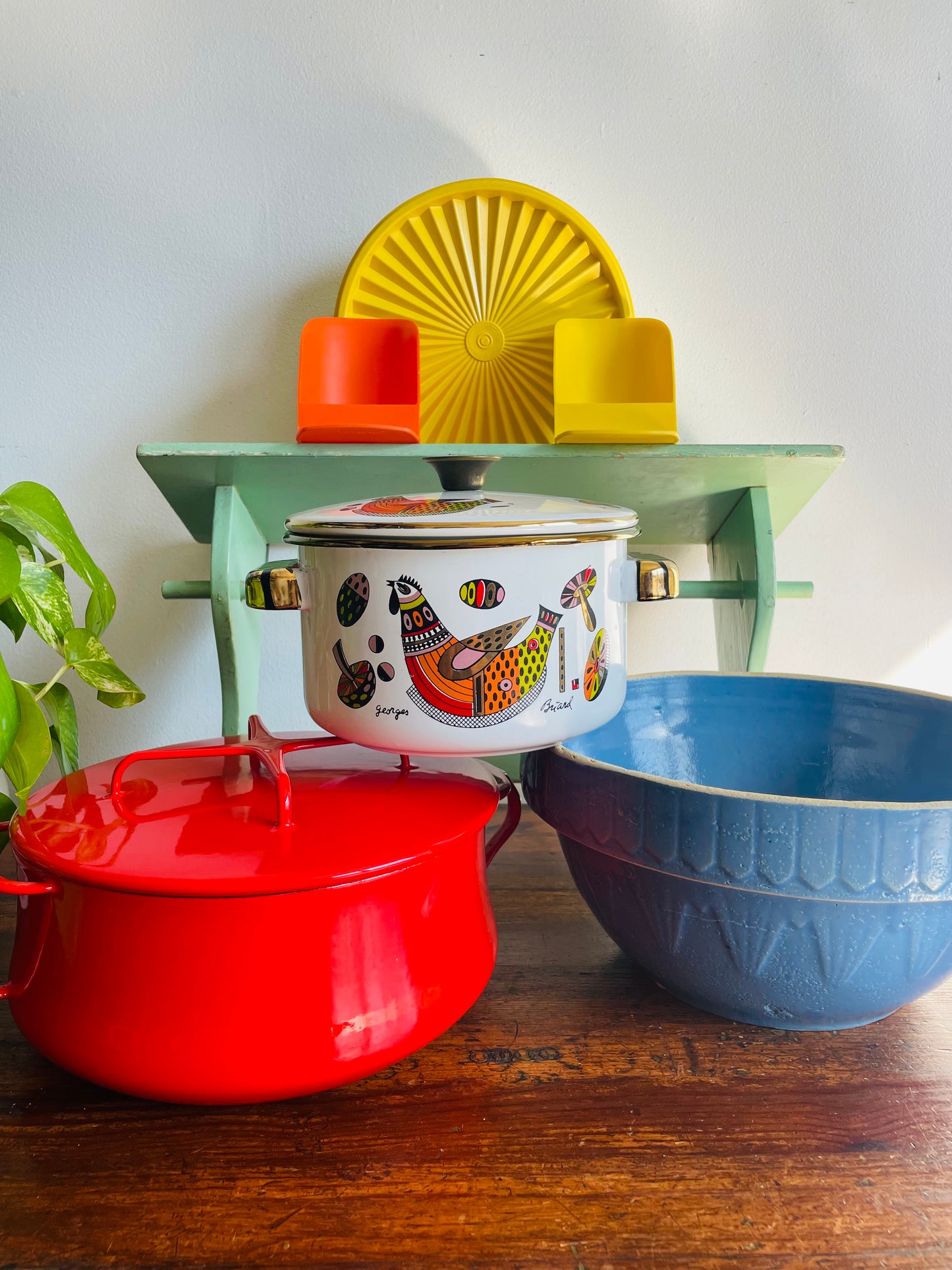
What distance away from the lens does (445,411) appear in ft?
3.11

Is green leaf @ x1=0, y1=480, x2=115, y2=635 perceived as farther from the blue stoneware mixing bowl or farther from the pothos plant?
the blue stoneware mixing bowl

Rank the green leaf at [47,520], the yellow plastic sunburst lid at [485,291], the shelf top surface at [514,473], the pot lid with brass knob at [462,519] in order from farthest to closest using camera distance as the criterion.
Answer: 1. the yellow plastic sunburst lid at [485,291]
2. the shelf top surface at [514,473]
3. the green leaf at [47,520]
4. the pot lid with brass knob at [462,519]

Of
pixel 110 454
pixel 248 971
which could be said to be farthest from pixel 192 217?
pixel 248 971

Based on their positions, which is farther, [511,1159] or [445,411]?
[445,411]

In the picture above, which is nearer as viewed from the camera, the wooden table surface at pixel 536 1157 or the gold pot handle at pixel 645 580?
the wooden table surface at pixel 536 1157

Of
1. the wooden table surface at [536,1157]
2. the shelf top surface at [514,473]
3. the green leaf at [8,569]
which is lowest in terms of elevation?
the wooden table surface at [536,1157]

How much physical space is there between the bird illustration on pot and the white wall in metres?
0.59

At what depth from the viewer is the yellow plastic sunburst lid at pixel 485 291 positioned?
923mm

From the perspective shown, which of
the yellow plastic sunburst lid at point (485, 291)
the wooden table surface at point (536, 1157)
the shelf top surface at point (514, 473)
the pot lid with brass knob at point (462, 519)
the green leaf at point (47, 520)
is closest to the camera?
Answer: the wooden table surface at point (536, 1157)

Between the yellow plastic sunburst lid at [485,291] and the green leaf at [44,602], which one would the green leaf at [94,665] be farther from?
the yellow plastic sunburst lid at [485,291]

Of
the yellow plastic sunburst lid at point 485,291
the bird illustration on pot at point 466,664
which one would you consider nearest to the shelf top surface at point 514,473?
the yellow plastic sunburst lid at point 485,291

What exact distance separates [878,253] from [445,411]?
557mm

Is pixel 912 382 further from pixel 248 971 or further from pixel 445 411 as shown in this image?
pixel 248 971

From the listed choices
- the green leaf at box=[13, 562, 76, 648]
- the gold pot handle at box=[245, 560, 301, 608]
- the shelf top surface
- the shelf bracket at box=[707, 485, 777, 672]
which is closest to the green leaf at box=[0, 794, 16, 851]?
the green leaf at box=[13, 562, 76, 648]
